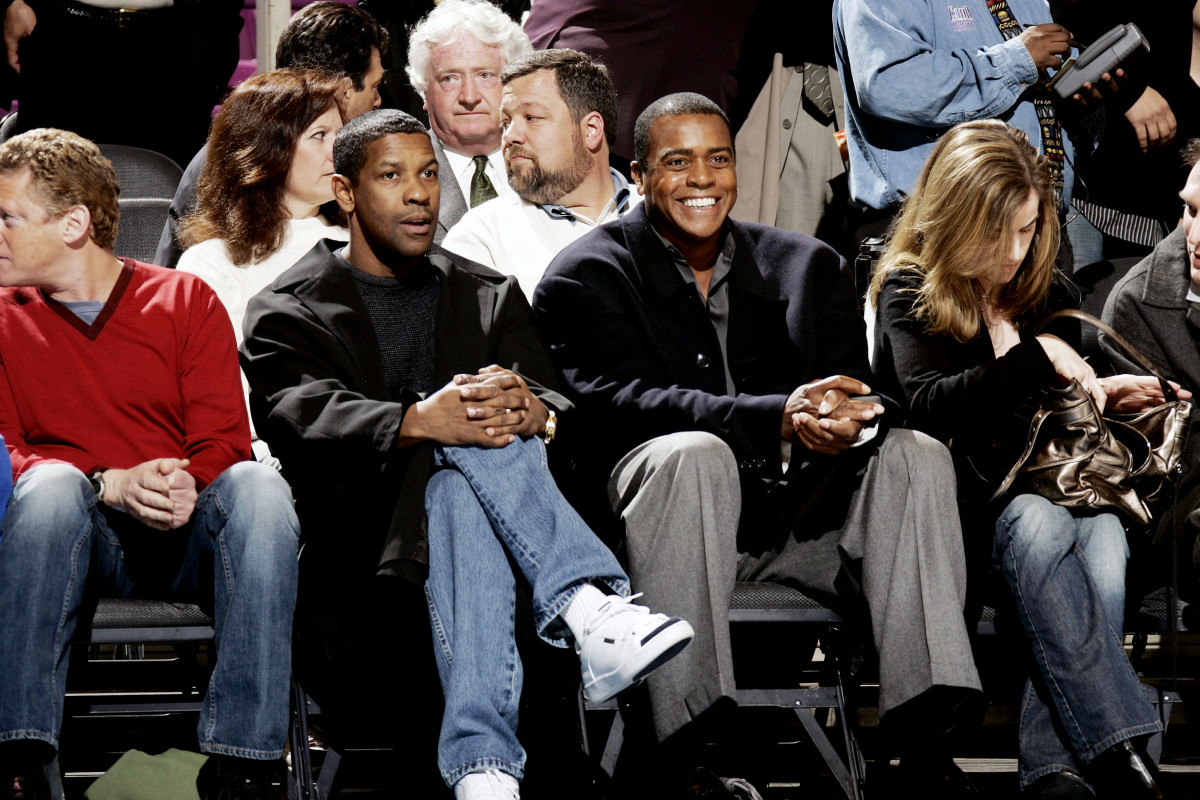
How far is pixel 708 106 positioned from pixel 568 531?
1220 mm

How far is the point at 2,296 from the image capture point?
3.15m

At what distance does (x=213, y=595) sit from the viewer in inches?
115

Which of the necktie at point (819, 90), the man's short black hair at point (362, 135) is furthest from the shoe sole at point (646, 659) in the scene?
the necktie at point (819, 90)

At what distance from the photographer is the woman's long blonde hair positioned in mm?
3396

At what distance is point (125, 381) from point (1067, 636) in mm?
2020

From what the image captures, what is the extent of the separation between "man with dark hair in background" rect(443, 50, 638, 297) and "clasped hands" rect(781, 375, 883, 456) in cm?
107

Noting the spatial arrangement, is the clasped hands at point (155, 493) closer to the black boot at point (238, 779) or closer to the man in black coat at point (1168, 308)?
the black boot at point (238, 779)

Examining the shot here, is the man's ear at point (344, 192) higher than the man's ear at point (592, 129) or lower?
lower

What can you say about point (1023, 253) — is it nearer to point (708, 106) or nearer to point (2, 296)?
point (708, 106)

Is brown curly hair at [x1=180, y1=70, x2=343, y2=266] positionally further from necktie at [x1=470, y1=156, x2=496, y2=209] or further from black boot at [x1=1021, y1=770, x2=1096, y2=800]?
black boot at [x1=1021, y1=770, x2=1096, y2=800]

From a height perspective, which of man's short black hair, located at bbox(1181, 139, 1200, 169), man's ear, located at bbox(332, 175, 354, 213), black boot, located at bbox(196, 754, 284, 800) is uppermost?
man's short black hair, located at bbox(1181, 139, 1200, 169)

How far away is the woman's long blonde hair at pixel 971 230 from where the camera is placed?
3396 millimetres

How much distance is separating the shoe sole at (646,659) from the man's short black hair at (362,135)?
54.1 inches

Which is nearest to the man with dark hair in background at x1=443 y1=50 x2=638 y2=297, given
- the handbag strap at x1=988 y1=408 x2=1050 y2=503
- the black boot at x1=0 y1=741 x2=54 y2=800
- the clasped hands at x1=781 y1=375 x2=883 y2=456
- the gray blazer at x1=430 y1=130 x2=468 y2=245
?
the gray blazer at x1=430 y1=130 x2=468 y2=245
